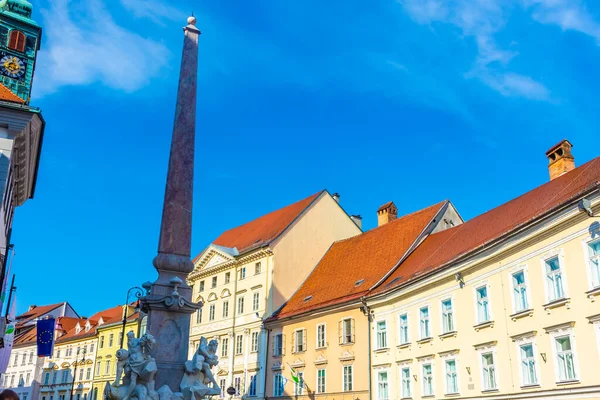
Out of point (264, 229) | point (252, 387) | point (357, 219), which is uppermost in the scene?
point (357, 219)

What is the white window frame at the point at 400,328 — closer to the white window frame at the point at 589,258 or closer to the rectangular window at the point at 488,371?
the rectangular window at the point at 488,371

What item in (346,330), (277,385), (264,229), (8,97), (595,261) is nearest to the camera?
(595,261)

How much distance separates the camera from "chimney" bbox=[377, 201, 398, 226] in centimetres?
3725

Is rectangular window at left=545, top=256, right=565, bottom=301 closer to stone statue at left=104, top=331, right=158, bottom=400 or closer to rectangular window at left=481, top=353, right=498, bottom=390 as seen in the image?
rectangular window at left=481, top=353, right=498, bottom=390

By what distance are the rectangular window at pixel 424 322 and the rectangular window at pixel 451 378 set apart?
1.58m

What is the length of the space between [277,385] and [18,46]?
22.2m

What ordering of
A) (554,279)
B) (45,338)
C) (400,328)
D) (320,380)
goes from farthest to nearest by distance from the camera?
(320,380) → (400,328) → (45,338) → (554,279)

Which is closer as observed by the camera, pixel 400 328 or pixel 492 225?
pixel 492 225

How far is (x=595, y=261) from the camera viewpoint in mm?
15977

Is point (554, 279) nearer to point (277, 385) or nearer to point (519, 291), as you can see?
point (519, 291)

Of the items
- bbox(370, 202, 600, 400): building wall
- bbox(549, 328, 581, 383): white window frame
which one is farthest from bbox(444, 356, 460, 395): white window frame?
bbox(549, 328, 581, 383): white window frame

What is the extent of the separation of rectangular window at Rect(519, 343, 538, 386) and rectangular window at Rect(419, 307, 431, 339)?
4.93m

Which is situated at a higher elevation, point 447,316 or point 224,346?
point 224,346

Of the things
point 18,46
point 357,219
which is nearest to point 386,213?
point 357,219
